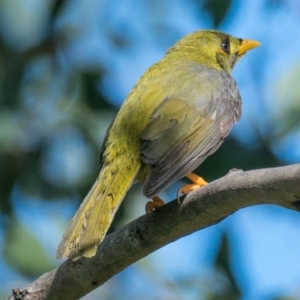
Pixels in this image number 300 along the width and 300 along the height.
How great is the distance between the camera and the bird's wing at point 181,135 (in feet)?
14.6

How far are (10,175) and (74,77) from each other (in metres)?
0.93

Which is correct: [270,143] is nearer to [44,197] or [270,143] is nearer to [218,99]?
[218,99]

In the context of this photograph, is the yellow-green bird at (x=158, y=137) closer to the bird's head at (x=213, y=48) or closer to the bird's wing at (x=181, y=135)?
the bird's wing at (x=181, y=135)

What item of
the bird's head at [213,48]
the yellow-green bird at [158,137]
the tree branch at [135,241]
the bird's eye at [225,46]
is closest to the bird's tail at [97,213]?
the yellow-green bird at [158,137]

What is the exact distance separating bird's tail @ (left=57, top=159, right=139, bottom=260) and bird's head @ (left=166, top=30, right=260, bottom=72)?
2135mm

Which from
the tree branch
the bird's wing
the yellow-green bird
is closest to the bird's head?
the yellow-green bird

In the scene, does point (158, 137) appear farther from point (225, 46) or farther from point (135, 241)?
point (225, 46)

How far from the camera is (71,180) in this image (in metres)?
5.95

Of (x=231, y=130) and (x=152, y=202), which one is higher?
(x=231, y=130)

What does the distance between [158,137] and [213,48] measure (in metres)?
2.20

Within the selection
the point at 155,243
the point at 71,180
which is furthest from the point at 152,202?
the point at 71,180

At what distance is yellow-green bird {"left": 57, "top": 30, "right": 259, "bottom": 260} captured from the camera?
13.9ft

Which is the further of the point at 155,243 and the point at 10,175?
the point at 10,175

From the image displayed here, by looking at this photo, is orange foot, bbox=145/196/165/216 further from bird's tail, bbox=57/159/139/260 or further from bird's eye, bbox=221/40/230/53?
bird's eye, bbox=221/40/230/53
